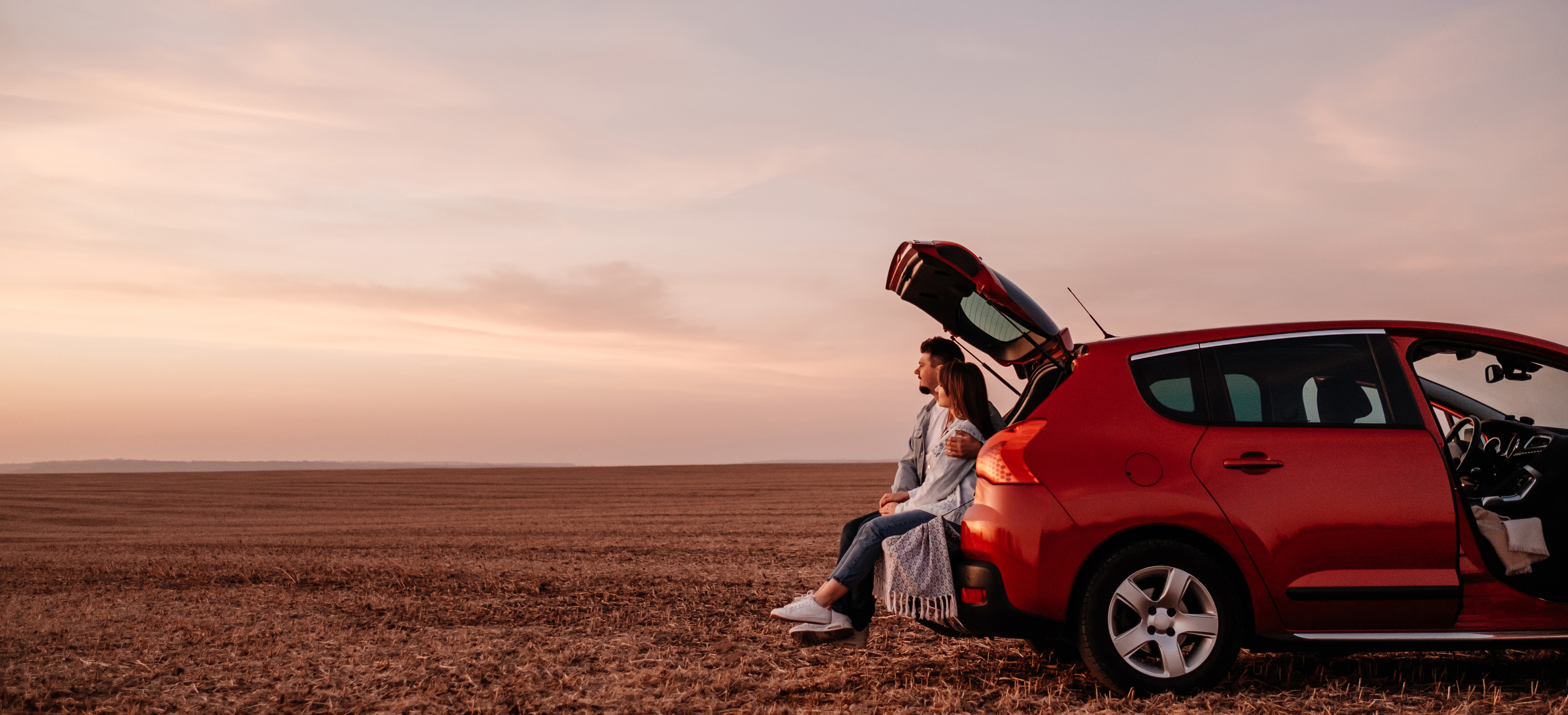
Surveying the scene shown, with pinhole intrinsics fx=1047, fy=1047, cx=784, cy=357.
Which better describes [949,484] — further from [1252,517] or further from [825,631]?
[1252,517]

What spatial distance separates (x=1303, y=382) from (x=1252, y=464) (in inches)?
21.7

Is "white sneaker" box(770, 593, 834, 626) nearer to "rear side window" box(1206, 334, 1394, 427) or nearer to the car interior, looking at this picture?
"rear side window" box(1206, 334, 1394, 427)

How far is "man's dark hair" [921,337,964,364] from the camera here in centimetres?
567

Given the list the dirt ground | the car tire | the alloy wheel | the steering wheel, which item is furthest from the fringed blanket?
the steering wheel

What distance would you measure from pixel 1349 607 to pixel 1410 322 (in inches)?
57.5

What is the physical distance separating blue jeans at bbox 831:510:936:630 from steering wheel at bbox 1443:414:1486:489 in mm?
2656

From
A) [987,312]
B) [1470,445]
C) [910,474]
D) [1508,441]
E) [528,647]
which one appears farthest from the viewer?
[528,647]

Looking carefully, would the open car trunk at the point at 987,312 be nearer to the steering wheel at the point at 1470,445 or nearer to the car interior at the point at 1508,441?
the car interior at the point at 1508,441

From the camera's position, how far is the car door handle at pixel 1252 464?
4.83 meters

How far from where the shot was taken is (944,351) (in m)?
5.70

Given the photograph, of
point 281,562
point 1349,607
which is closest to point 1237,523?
point 1349,607

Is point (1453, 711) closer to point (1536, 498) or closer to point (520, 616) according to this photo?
point (1536, 498)

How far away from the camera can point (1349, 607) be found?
15.6ft

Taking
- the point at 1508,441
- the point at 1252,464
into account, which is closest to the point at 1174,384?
the point at 1252,464
